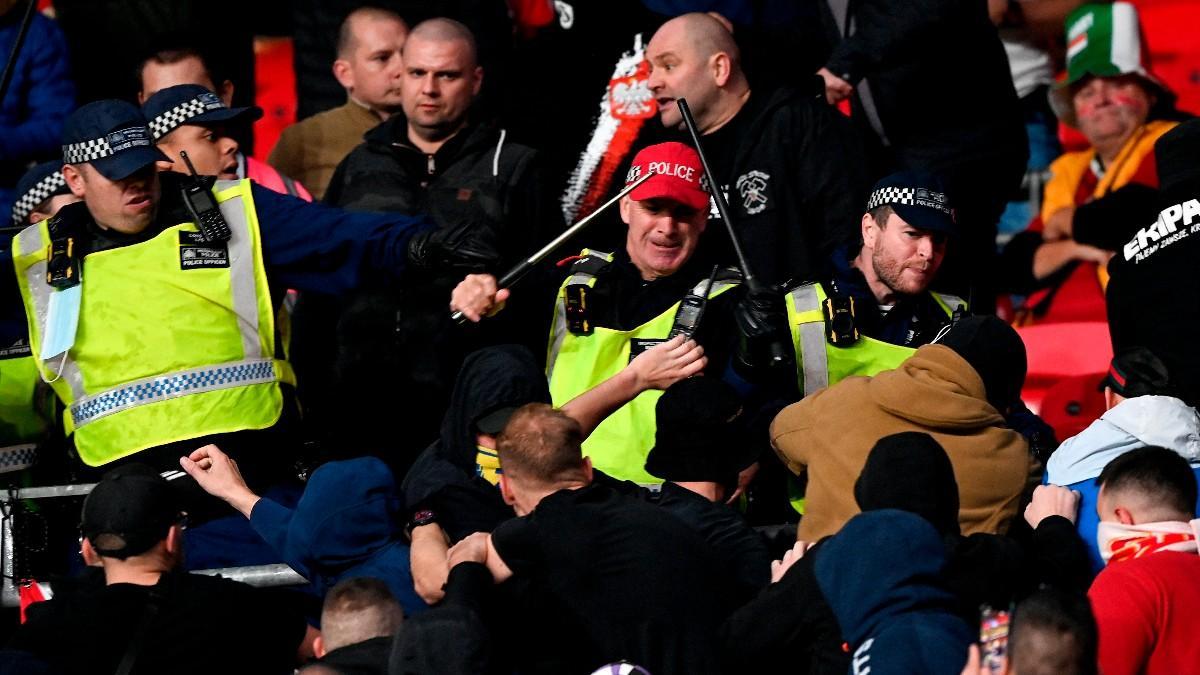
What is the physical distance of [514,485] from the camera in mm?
6344

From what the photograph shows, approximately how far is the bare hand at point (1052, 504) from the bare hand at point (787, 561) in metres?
0.70

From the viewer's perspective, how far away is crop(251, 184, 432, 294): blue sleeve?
25.6 feet

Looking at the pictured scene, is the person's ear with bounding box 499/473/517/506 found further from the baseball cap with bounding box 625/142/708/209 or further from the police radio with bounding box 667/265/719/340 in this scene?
the baseball cap with bounding box 625/142/708/209

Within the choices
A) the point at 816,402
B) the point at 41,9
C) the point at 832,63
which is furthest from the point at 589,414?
the point at 41,9

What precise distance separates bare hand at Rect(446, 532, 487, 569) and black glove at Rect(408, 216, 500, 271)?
141 cm

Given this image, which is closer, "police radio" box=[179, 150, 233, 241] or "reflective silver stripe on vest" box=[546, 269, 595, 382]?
"police radio" box=[179, 150, 233, 241]

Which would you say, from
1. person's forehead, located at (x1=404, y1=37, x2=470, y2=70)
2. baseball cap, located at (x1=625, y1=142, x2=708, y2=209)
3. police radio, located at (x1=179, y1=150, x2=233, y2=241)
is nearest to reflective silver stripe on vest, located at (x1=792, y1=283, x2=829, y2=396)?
baseball cap, located at (x1=625, y1=142, x2=708, y2=209)

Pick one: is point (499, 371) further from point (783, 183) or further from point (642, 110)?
point (642, 110)

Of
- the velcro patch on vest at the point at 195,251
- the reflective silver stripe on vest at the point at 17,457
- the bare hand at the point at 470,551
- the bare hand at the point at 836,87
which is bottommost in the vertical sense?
the reflective silver stripe on vest at the point at 17,457

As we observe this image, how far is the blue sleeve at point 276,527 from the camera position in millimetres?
6895

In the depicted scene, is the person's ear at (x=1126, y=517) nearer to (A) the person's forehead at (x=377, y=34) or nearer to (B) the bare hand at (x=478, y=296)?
(B) the bare hand at (x=478, y=296)

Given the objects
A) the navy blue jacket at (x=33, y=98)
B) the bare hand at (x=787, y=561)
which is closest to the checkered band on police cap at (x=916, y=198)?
the bare hand at (x=787, y=561)

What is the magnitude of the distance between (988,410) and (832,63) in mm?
2783

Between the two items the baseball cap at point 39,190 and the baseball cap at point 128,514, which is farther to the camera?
the baseball cap at point 39,190
